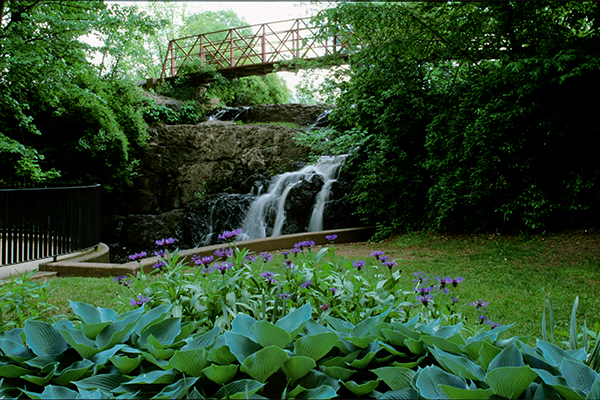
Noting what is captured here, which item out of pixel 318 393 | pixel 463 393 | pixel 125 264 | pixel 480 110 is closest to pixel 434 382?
pixel 463 393

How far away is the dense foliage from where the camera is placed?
25.3ft

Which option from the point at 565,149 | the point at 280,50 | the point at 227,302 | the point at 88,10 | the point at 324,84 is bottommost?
the point at 227,302

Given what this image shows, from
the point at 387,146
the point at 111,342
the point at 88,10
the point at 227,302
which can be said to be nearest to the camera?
the point at 111,342

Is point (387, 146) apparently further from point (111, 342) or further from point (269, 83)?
point (111, 342)

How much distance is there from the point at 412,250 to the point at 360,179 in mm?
3191

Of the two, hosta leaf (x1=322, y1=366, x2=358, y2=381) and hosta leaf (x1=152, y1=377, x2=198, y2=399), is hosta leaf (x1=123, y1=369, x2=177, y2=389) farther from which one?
hosta leaf (x1=322, y1=366, x2=358, y2=381)

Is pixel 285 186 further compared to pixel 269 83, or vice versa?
pixel 269 83

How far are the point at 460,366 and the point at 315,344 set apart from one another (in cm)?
47

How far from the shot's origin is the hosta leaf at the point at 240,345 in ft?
4.43

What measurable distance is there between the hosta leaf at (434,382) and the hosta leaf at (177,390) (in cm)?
68

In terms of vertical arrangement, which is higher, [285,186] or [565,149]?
[565,149]

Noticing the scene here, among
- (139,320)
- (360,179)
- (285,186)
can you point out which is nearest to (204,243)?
(285,186)

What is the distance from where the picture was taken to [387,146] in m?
10.5

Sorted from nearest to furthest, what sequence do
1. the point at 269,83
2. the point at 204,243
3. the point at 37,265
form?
1. the point at 37,265
2. the point at 204,243
3. the point at 269,83
